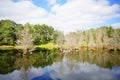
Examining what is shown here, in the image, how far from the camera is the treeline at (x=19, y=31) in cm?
9425

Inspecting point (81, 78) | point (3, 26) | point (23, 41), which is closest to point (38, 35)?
point (3, 26)

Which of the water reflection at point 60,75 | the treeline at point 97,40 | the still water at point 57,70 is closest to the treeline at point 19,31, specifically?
the treeline at point 97,40

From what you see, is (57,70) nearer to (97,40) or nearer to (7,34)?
(7,34)

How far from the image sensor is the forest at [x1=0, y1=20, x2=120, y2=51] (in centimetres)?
9031

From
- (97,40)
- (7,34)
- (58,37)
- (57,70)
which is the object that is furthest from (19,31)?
(57,70)

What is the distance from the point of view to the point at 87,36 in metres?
126

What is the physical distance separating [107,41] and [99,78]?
75730 millimetres

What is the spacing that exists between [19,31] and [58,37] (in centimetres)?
2544

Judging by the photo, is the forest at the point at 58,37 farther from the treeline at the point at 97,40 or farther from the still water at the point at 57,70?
the still water at the point at 57,70

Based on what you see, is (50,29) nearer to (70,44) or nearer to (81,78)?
(70,44)

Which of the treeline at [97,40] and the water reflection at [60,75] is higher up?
the treeline at [97,40]

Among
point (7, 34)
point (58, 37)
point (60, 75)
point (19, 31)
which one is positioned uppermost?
point (19, 31)

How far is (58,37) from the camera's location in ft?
297

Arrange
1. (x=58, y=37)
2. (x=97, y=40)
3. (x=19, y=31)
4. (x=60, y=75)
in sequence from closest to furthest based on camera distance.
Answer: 1. (x=60, y=75)
2. (x=58, y=37)
3. (x=19, y=31)
4. (x=97, y=40)
